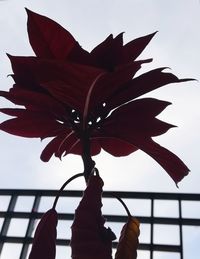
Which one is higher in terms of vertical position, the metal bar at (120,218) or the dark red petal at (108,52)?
the metal bar at (120,218)

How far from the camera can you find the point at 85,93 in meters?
0.31

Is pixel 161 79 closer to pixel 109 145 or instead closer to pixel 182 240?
pixel 109 145

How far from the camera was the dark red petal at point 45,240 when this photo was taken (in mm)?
248

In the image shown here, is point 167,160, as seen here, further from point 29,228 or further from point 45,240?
point 29,228

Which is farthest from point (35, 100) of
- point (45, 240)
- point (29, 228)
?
point (29, 228)

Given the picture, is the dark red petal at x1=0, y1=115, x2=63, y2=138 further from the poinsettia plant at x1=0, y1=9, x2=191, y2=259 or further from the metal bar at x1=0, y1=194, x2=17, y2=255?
the metal bar at x1=0, y1=194, x2=17, y2=255

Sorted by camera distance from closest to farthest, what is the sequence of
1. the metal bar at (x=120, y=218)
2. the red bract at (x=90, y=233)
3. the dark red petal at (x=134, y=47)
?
the red bract at (x=90, y=233), the dark red petal at (x=134, y=47), the metal bar at (x=120, y=218)

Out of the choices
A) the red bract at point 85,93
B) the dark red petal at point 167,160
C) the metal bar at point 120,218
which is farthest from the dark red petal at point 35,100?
the metal bar at point 120,218

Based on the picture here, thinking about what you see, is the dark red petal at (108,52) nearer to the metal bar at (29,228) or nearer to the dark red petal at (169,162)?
the dark red petal at (169,162)

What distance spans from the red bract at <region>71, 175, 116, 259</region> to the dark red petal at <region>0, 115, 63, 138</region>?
0.14m

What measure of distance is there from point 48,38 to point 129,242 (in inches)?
9.6

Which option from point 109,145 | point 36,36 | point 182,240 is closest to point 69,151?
point 109,145

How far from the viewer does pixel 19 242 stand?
37.9 inches

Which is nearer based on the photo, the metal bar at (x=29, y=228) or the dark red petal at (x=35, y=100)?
the dark red petal at (x=35, y=100)
